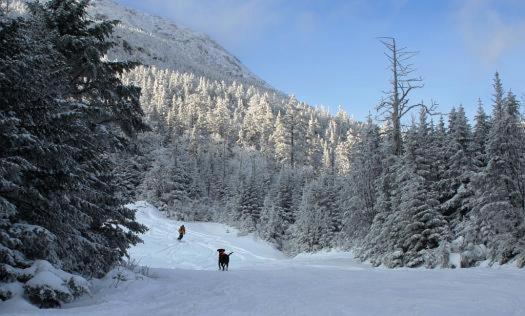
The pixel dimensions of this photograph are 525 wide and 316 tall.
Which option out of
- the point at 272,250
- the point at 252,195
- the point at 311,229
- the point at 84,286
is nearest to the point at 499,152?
the point at 84,286

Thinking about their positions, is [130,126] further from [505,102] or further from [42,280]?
[505,102]

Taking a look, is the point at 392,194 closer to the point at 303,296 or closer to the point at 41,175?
the point at 303,296

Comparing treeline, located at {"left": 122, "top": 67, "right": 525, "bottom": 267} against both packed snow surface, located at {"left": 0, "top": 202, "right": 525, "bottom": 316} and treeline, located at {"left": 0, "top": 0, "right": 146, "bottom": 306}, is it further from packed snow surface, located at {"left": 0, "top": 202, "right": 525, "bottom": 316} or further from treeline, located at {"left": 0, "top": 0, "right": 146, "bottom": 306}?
packed snow surface, located at {"left": 0, "top": 202, "right": 525, "bottom": 316}

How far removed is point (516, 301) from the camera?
913 centimetres

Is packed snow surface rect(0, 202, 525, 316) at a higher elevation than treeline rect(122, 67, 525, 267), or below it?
below

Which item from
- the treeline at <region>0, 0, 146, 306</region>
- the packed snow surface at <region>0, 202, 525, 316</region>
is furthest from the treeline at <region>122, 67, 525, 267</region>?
the packed snow surface at <region>0, 202, 525, 316</region>

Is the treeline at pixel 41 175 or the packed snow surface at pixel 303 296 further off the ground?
the treeline at pixel 41 175

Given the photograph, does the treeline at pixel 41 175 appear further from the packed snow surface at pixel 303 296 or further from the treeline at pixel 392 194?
the treeline at pixel 392 194

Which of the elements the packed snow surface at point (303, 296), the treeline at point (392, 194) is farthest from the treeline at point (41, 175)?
the treeline at point (392, 194)

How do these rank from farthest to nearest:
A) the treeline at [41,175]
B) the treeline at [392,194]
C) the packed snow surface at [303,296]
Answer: the treeline at [392,194]
the packed snow surface at [303,296]
the treeline at [41,175]

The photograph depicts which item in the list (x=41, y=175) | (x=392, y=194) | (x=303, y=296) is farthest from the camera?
(x=392, y=194)

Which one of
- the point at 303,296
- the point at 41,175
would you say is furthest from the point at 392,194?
the point at 41,175

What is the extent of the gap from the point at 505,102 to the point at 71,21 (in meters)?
20.5

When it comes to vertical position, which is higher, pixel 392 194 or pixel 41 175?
pixel 392 194
